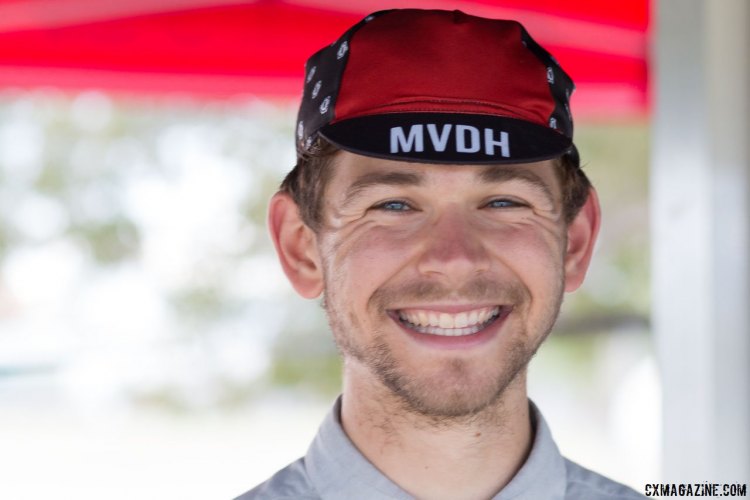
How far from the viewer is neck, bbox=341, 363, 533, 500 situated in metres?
1.96

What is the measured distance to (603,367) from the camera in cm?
1288

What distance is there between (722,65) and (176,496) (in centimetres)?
783

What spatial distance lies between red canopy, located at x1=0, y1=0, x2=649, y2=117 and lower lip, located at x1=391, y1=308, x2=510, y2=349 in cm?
132

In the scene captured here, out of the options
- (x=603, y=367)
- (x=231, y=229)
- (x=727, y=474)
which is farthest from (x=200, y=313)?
(x=727, y=474)

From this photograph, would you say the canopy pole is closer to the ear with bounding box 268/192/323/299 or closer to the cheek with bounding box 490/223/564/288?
the cheek with bounding box 490/223/564/288

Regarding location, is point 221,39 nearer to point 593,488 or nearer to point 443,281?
point 443,281

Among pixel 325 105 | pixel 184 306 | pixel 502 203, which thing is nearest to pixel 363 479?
pixel 502 203

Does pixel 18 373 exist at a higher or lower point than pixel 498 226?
lower

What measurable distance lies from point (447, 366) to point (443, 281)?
0.47ft

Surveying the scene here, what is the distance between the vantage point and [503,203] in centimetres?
199

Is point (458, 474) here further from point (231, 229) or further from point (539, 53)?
point (231, 229)

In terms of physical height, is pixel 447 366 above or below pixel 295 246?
below

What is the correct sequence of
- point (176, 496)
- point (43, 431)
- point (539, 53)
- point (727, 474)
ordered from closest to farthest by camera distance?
point (539, 53) < point (727, 474) < point (176, 496) < point (43, 431)

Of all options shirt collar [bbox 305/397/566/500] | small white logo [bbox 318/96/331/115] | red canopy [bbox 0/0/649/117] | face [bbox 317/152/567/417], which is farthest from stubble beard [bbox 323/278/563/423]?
red canopy [bbox 0/0/649/117]
